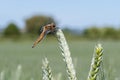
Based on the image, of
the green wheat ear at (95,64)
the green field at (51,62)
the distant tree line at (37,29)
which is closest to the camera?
the green wheat ear at (95,64)

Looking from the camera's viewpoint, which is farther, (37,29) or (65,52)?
(37,29)

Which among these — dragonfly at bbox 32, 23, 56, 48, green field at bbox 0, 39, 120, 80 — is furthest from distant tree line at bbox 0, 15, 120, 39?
dragonfly at bbox 32, 23, 56, 48

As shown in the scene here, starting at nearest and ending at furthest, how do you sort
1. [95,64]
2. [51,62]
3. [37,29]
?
[95,64], [51,62], [37,29]

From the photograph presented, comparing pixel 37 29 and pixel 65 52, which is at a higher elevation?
pixel 65 52

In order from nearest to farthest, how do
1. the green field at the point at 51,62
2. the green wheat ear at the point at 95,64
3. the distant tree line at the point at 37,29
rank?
the green wheat ear at the point at 95,64, the green field at the point at 51,62, the distant tree line at the point at 37,29

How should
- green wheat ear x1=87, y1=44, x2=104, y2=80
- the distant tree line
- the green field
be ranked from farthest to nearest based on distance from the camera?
the distant tree line
the green field
green wheat ear x1=87, y1=44, x2=104, y2=80

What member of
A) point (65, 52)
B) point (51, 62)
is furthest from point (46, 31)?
point (51, 62)

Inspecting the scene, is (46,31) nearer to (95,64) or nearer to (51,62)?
(95,64)

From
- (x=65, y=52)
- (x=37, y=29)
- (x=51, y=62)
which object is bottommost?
(x=37, y=29)

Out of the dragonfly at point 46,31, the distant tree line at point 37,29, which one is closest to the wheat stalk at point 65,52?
the dragonfly at point 46,31

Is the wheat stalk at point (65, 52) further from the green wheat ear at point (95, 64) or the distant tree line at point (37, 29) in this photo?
the distant tree line at point (37, 29)

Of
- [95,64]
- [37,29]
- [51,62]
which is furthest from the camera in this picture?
[37,29]

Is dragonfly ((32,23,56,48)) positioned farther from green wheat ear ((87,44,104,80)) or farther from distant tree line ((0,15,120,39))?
distant tree line ((0,15,120,39))
